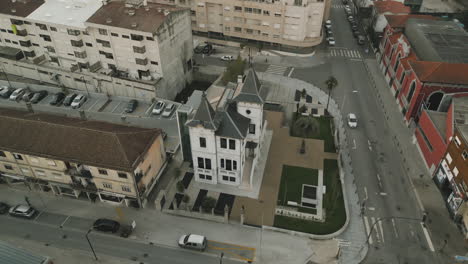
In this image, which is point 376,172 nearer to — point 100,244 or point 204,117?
point 204,117

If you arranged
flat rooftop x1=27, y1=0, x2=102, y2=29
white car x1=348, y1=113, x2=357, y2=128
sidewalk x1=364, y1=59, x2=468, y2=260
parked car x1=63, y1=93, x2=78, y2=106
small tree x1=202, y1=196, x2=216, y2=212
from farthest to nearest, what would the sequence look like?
1. parked car x1=63, y1=93, x2=78, y2=106
2. flat rooftop x1=27, y1=0, x2=102, y2=29
3. white car x1=348, y1=113, x2=357, y2=128
4. small tree x1=202, y1=196, x2=216, y2=212
5. sidewalk x1=364, y1=59, x2=468, y2=260

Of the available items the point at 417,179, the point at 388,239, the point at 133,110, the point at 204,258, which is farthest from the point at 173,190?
the point at 417,179

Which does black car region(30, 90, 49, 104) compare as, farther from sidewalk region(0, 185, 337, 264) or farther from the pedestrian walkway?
the pedestrian walkway

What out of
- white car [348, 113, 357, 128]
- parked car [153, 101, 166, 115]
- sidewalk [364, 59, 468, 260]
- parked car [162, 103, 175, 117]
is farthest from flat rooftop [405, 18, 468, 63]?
parked car [153, 101, 166, 115]

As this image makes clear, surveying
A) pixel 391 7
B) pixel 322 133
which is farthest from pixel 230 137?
pixel 391 7

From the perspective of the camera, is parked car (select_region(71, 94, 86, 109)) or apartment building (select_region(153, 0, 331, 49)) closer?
parked car (select_region(71, 94, 86, 109))

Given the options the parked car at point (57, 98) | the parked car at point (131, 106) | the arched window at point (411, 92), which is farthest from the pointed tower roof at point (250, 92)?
the parked car at point (57, 98)

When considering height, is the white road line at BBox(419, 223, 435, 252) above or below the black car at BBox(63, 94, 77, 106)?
below
